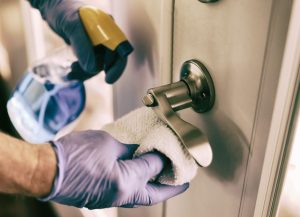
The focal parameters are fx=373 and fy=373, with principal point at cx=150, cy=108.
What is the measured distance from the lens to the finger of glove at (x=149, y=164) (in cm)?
42

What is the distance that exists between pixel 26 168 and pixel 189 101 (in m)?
0.19

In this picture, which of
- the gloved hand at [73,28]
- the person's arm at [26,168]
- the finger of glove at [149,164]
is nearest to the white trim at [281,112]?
the finger of glove at [149,164]

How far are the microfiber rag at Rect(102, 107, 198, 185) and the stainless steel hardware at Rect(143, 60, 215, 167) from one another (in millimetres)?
14

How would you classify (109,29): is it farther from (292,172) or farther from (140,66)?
(292,172)

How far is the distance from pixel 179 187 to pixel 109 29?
26cm

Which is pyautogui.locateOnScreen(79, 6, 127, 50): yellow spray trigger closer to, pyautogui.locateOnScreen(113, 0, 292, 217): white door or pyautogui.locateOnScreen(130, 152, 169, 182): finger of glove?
pyautogui.locateOnScreen(113, 0, 292, 217): white door

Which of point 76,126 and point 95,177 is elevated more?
point 95,177

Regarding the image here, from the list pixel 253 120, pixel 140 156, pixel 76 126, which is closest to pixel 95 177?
pixel 140 156

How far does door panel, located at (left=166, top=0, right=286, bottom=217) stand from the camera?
348mm

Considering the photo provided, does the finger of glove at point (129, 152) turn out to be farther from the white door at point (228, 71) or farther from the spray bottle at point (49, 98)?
the spray bottle at point (49, 98)

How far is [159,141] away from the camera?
0.42 metres

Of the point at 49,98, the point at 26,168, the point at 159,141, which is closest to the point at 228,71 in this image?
the point at 159,141

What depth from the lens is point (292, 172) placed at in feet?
1.44

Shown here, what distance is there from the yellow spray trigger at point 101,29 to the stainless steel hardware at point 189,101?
0.17 metres
